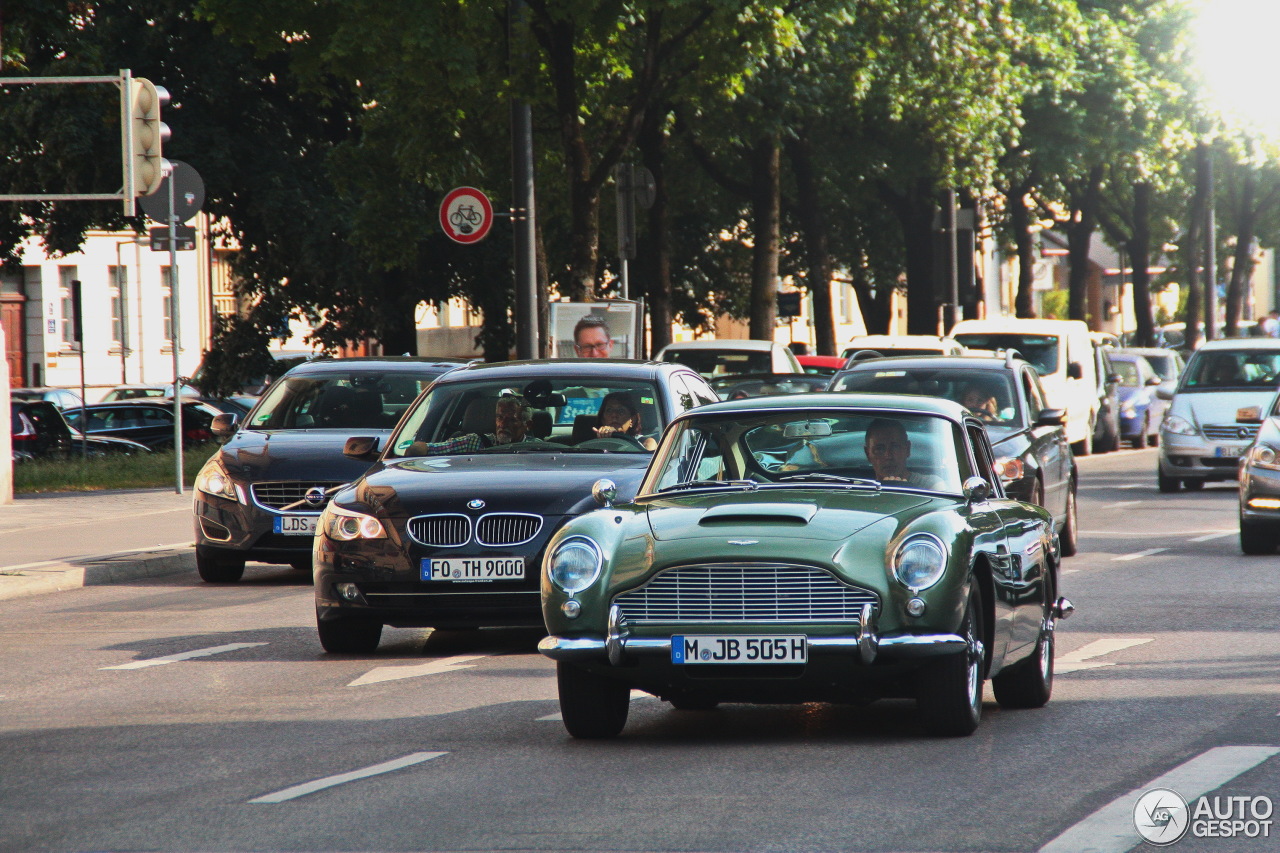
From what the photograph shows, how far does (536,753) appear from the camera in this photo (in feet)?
26.0

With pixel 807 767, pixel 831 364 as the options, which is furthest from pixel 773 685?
pixel 831 364

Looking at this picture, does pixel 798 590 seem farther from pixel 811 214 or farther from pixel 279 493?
pixel 811 214

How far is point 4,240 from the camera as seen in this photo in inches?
1378

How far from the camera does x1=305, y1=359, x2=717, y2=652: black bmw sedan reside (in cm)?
1080

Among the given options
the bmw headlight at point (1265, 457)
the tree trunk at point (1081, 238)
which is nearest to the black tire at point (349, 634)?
the bmw headlight at point (1265, 457)

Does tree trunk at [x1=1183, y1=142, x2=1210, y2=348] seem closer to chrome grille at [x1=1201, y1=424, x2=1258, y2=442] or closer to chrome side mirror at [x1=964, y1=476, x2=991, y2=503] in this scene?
chrome grille at [x1=1201, y1=424, x2=1258, y2=442]

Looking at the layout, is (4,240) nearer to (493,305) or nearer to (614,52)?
(493,305)

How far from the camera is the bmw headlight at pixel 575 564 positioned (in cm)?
794

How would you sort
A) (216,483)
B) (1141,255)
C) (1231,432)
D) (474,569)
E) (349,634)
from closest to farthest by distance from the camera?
(474,569)
(349,634)
(216,483)
(1231,432)
(1141,255)

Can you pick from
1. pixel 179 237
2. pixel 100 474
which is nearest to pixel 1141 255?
pixel 100 474

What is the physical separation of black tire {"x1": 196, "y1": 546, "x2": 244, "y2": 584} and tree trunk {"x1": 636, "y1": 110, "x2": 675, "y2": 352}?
21959 millimetres

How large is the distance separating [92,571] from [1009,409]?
719 cm

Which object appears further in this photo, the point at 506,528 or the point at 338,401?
the point at 338,401

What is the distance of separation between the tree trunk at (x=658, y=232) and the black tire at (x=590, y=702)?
29.2m
